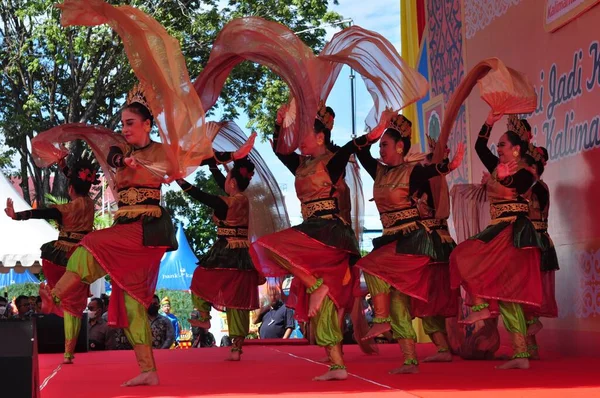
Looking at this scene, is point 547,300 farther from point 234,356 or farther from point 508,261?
point 234,356

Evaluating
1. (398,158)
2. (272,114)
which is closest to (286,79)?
(398,158)

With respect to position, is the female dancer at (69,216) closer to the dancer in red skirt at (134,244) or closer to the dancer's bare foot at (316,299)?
the dancer in red skirt at (134,244)

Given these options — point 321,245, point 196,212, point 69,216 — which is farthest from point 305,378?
point 196,212

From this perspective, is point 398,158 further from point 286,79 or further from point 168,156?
point 168,156

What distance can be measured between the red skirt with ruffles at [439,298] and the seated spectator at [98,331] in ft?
12.5

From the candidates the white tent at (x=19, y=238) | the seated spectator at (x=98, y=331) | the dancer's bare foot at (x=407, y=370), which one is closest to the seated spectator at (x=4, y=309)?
the white tent at (x=19, y=238)

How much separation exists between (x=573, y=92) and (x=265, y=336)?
4.92 m

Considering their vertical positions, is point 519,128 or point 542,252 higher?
point 519,128

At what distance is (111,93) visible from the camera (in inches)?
647

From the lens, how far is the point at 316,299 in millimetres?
5195

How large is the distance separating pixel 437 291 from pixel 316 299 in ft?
6.05

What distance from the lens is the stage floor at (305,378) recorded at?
15.0ft

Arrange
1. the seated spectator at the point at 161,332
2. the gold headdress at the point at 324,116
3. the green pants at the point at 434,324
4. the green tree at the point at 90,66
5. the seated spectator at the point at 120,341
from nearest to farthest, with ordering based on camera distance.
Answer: the gold headdress at the point at 324,116 → the green pants at the point at 434,324 → the seated spectator at the point at 120,341 → the seated spectator at the point at 161,332 → the green tree at the point at 90,66

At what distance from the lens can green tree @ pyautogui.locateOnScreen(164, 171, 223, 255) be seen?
1717 centimetres
